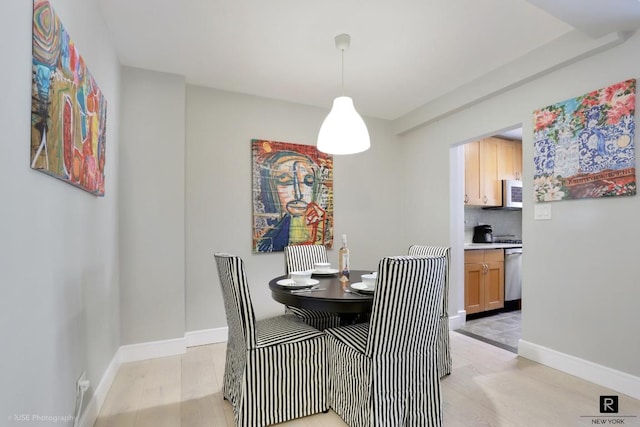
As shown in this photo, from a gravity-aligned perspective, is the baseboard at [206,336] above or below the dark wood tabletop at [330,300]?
below

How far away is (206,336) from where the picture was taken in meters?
3.09

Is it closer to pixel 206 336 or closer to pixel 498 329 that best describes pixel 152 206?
pixel 206 336

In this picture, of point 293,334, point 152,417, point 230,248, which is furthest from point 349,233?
point 152,417

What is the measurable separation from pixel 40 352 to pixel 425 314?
160 cm

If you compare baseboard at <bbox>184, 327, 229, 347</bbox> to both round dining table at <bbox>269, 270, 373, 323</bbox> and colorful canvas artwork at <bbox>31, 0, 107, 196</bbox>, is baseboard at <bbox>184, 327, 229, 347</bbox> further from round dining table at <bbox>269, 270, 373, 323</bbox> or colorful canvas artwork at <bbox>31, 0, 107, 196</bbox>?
colorful canvas artwork at <bbox>31, 0, 107, 196</bbox>

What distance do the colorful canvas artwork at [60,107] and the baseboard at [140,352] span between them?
1.22 meters

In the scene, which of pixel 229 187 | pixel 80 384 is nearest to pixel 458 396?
pixel 80 384

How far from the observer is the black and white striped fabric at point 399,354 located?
4.97ft

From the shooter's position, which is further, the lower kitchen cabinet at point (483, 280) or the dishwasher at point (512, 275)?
the dishwasher at point (512, 275)

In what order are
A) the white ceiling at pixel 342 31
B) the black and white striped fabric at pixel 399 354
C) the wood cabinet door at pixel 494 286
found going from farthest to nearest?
the wood cabinet door at pixel 494 286
the white ceiling at pixel 342 31
the black and white striped fabric at pixel 399 354

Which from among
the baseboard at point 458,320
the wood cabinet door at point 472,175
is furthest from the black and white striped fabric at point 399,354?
the wood cabinet door at point 472,175

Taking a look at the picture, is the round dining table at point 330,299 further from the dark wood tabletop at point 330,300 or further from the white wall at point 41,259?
the white wall at point 41,259

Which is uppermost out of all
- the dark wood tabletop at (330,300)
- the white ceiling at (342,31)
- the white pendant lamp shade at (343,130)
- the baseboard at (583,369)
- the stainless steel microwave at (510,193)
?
the white ceiling at (342,31)

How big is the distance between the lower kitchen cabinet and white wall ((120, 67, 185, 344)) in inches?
123
